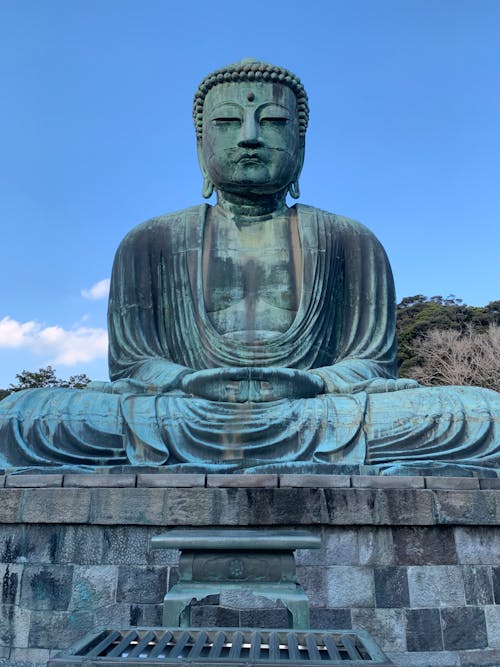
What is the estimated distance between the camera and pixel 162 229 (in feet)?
23.2

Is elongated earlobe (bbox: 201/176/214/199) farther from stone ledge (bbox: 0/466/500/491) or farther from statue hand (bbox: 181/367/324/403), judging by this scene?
stone ledge (bbox: 0/466/500/491)

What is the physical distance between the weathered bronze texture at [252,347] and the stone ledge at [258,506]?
573mm

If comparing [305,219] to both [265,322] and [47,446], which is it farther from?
[47,446]

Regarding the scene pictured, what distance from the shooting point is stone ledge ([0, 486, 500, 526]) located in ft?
13.6

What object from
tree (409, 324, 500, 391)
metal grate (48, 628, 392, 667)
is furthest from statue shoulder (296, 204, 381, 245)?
tree (409, 324, 500, 391)

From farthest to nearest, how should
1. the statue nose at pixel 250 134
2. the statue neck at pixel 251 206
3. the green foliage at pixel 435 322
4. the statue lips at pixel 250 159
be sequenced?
the green foliage at pixel 435 322 → the statue neck at pixel 251 206 → the statue lips at pixel 250 159 → the statue nose at pixel 250 134

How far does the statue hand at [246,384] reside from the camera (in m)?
5.53

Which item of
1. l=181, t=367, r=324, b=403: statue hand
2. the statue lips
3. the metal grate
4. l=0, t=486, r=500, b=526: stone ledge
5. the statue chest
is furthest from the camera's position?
the statue lips

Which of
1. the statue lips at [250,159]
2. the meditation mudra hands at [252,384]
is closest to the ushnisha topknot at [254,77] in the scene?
the statue lips at [250,159]

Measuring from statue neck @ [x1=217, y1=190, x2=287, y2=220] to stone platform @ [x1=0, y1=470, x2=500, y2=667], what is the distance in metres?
3.72

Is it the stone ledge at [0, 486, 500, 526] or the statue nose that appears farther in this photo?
the statue nose

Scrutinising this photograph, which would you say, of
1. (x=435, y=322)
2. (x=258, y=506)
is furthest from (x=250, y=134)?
(x=435, y=322)

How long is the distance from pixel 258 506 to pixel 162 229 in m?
3.76

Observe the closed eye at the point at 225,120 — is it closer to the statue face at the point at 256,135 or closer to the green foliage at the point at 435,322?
the statue face at the point at 256,135
